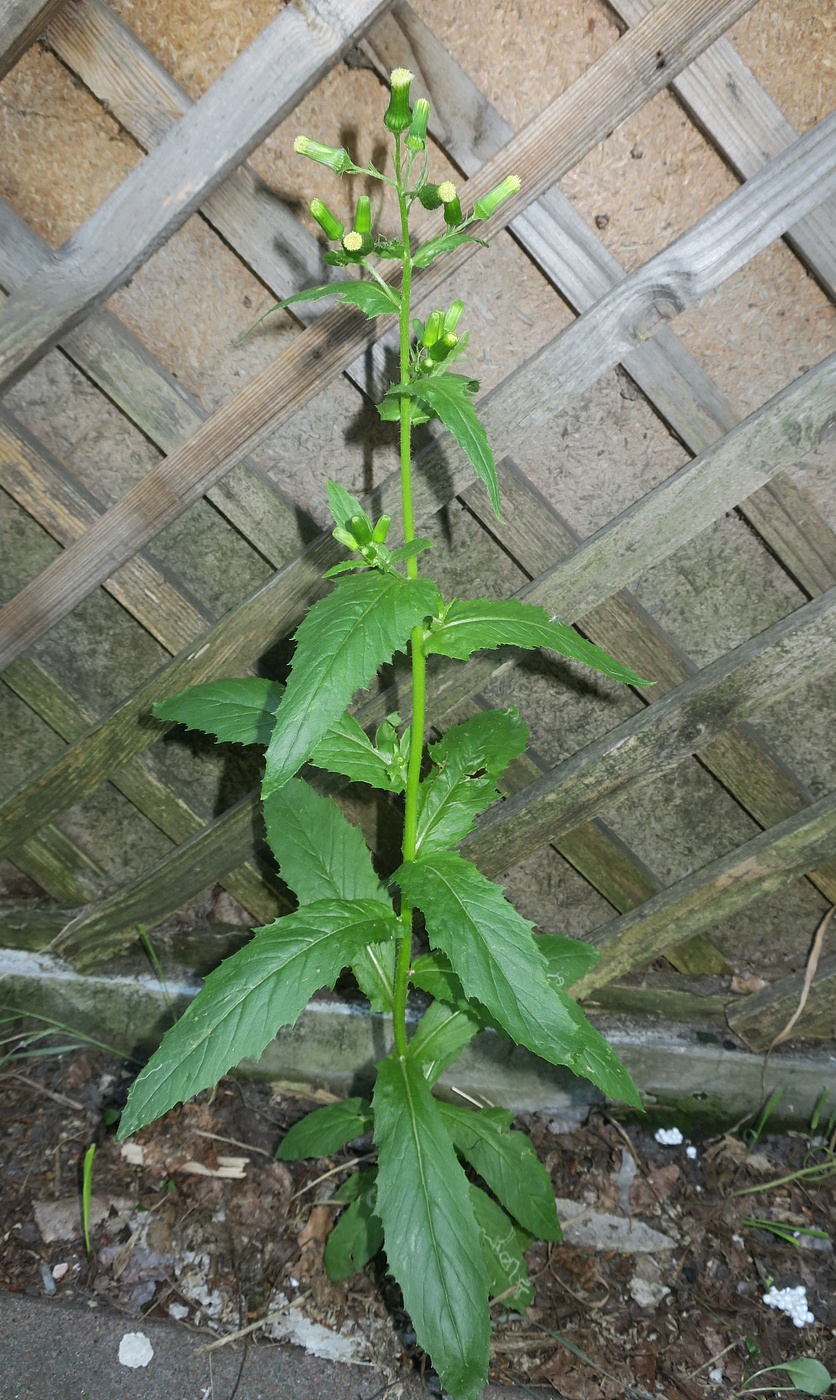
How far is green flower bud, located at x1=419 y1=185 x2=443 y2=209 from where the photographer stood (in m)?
1.22

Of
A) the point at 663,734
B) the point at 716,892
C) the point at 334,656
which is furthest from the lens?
the point at 716,892

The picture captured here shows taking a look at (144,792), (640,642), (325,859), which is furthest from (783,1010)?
(144,792)

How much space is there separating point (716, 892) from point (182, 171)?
1.98 meters

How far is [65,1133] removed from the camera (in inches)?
84.4

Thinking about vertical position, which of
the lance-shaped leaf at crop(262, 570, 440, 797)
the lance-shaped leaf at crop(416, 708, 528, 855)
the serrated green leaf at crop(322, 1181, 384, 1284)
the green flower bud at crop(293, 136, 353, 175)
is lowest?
the serrated green leaf at crop(322, 1181, 384, 1284)

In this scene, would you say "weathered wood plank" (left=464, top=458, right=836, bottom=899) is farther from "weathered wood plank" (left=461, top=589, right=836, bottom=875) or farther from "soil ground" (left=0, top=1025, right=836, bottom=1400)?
"soil ground" (left=0, top=1025, right=836, bottom=1400)

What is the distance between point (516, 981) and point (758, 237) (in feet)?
4.67

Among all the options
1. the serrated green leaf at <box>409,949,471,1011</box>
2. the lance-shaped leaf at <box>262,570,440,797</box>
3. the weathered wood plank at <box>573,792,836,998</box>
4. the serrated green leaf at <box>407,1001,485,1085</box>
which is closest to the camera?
the lance-shaped leaf at <box>262,570,440,797</box>

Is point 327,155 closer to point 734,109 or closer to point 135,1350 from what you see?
point 734,109

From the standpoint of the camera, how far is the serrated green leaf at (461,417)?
1129 mm

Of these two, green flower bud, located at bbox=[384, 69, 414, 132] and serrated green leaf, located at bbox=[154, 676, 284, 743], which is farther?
serrated green leaf, located at bbox=[154, 676, 284, 743]

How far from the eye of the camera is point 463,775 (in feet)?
5.43

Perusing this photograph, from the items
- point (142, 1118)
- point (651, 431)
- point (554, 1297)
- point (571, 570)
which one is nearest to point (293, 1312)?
point (554, 1297)

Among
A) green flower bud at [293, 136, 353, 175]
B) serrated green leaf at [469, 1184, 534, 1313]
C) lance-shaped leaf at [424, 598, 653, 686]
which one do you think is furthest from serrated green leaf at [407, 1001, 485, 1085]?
green flower bud at [293, 136, 353, 175]
